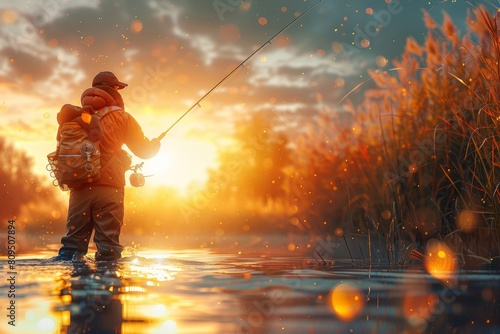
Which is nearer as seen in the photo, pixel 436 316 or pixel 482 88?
pixel 436 316

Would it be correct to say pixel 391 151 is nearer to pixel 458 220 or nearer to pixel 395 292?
pixel 458 220

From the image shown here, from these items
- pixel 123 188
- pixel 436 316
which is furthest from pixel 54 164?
pixel 436 316

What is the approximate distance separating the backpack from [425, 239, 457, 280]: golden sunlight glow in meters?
3.26

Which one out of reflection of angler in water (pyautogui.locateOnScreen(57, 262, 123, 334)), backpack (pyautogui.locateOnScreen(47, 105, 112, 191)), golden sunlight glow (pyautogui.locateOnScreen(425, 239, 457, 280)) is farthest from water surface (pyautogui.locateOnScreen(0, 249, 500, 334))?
backpack (pyautogui.locateOnScreen(47, 105, 112, 191))

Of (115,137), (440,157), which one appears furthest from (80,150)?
(440,157)

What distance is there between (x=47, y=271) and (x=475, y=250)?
3662 millimetres

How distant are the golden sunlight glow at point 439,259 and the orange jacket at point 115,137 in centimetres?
306

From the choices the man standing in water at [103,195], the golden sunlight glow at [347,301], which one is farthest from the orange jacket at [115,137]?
the golden sunlight glow at [347,301]

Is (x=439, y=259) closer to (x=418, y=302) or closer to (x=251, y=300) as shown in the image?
(x=418, y=302)

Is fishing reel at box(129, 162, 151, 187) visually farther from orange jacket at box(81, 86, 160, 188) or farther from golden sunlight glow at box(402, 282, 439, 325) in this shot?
golden sunlight glow at box(402, 282, 439, 325)

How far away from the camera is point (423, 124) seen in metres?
6.93

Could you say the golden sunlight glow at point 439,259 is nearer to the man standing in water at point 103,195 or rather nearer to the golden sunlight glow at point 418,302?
the golden sunlight glow at point 418,302

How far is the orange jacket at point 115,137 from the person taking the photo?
7309mm

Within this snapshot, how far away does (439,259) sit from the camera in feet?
21.3
